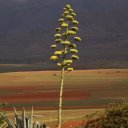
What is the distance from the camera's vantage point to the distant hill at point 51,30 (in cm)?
10925

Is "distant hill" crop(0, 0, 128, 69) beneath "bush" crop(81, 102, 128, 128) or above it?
above

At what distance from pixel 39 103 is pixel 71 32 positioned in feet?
75.3

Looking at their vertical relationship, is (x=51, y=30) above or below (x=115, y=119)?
above

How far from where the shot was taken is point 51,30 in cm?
14925

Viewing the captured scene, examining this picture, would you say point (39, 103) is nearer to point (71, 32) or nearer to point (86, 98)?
point (86, 98)

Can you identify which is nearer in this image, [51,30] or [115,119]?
[115,119]

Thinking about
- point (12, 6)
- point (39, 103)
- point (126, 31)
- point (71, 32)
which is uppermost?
point (12, 6)

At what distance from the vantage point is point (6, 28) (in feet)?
560

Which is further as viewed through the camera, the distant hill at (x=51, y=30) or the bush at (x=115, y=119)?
the distant hill at (x=51, y=30)

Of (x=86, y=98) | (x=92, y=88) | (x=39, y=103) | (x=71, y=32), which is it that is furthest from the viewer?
(x=92, y=88)

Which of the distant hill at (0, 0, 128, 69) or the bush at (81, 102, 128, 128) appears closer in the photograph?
the bush at (81, 102, 128, 128)

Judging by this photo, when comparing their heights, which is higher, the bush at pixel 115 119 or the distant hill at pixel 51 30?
the distant hill at pixel 51 30

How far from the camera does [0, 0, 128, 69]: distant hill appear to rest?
109 meters

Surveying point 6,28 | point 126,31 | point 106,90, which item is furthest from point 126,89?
point 6,28
